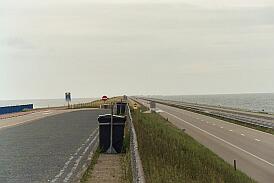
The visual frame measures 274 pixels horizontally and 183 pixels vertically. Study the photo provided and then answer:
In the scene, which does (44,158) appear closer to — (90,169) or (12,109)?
(90,169)

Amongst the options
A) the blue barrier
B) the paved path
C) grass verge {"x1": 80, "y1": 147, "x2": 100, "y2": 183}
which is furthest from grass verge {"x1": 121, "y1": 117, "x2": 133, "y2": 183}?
the blue barrier

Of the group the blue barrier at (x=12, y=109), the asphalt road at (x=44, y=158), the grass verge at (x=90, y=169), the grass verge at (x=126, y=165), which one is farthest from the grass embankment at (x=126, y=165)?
the blue barrier at (x=12, y=109)

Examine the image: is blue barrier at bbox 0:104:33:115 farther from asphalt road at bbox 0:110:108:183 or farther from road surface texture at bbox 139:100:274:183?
asphalt road at bbox 0:110:108:183

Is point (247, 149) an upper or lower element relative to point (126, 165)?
lower

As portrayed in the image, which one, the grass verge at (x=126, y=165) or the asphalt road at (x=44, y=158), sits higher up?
the grass verge at (x=126, y=165)

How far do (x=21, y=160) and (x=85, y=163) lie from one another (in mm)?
2636

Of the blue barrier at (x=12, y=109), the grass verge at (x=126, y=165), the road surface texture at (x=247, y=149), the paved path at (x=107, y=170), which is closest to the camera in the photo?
the grass verge at (x=126, y=165)

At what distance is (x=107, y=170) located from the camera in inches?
559

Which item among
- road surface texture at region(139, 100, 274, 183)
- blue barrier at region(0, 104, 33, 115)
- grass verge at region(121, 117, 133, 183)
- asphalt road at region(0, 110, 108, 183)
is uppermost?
blue barrier at region(0, 104, 33, 115)

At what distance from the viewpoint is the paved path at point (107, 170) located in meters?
12.6

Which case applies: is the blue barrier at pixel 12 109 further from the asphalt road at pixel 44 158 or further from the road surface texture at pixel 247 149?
the asphalt road at pixel 44 158

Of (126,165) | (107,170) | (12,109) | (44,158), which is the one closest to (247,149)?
(44,158)

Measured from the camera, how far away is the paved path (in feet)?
41.4

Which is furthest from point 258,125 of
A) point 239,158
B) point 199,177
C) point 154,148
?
point 199,177
